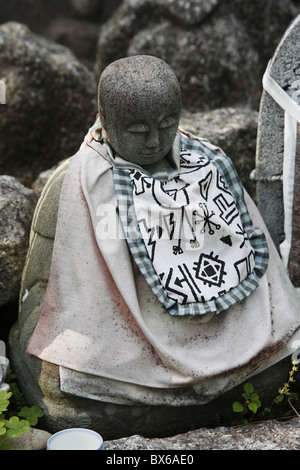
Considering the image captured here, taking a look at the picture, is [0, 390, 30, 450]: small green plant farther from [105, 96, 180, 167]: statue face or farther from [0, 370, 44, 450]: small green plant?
[105, 96, 180, 167]: statue face

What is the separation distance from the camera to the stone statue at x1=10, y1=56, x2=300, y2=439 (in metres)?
2.46

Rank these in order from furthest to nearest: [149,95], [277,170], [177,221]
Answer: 1. [277,170]
2. [177,221]
3. [149,95]

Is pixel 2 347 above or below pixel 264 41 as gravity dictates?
below

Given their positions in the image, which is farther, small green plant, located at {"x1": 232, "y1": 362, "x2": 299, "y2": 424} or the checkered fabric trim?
small green plant, located at {"x1": 232, "y1": 362, "x2": 299, "y2": 424}

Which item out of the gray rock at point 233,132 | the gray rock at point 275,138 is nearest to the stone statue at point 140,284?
the gray rock at point 275,138

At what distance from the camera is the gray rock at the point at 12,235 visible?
2971 mm

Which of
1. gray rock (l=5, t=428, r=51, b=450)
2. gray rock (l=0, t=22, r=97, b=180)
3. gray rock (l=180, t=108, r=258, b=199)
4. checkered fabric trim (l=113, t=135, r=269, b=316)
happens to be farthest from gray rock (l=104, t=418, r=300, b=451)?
→ gray rock (l=0, t=22, r=97, b=180)

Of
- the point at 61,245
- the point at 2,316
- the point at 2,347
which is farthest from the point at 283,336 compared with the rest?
the point at 2,316

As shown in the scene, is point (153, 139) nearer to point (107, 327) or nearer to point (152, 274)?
point (152, 274)

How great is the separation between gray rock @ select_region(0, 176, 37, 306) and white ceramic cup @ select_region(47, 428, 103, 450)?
101 centimetres

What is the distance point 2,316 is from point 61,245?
0.99m

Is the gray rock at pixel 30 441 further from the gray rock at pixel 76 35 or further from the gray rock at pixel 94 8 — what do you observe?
the gray rock at pixel 94 8

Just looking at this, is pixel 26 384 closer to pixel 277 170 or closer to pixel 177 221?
pixel 177 221

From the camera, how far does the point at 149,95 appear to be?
2.38m
